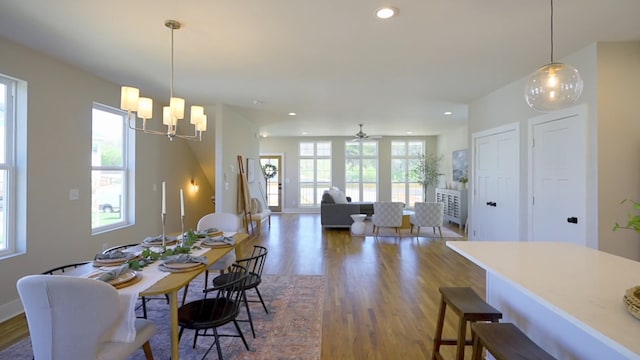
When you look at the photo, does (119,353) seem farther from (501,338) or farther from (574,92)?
(574,92)

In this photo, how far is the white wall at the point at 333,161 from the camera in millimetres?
10625

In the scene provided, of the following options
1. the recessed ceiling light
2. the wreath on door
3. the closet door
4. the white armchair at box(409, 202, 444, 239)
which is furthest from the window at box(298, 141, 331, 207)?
the recessed ceiling light

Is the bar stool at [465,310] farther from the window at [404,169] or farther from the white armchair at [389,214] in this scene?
the window at [404,169]

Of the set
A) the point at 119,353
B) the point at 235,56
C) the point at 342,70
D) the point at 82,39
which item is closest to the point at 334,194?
the point at 342,70

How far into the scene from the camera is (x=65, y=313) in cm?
151

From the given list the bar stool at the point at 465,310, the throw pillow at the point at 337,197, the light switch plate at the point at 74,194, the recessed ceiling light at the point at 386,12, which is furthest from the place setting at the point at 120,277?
the throw pillow at the point at 337,197

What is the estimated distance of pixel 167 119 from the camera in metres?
2.84

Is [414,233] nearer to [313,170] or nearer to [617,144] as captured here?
[617,144]

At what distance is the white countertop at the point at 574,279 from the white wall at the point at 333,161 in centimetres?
850

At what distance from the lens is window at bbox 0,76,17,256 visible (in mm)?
3012

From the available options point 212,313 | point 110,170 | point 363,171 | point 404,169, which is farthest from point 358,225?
point 212,313

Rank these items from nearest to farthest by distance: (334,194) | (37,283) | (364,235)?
(37,283), (364,235), (334,194)

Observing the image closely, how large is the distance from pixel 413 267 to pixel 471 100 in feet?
9.39

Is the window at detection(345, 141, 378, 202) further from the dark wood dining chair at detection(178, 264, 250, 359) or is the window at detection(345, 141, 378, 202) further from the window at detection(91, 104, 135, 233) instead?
the dark wood dining chair at detection(178, 264, 250, 359)
